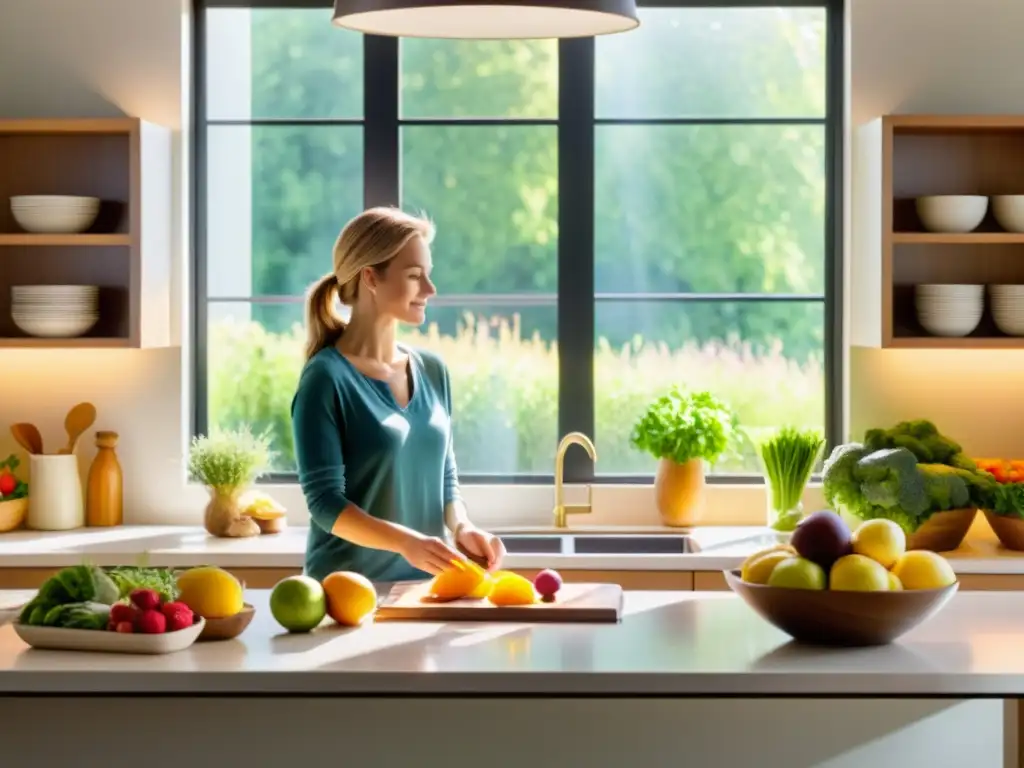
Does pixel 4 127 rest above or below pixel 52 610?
above

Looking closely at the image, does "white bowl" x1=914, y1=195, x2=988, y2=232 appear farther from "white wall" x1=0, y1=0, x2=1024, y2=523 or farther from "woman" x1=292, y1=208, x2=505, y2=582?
"woman" x1=292, y1=208, x2=505, y2=582

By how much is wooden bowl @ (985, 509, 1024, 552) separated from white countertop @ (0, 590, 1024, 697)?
1580 millimetres

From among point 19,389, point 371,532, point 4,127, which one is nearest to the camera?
point 371,532

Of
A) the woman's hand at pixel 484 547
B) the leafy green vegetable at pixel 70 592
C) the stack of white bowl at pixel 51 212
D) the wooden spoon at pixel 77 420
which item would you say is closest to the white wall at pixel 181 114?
the wooden spoon at pixel 77 420

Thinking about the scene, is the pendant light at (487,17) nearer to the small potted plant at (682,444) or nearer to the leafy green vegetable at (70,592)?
the leafy green vegetable at (70,592)

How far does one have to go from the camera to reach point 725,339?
4.91m

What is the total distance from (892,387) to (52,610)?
299 cm

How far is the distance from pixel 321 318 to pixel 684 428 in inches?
61.2

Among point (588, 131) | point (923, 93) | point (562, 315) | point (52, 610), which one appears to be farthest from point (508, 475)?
point (52, 610)

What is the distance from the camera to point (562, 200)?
488 cm

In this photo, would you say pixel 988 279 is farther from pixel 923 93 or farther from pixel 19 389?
pixel 19 389

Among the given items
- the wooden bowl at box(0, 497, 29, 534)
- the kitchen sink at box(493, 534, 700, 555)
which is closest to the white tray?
the kitchen sink at box(493, 534, 700, 555)

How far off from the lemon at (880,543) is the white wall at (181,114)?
7.21ft

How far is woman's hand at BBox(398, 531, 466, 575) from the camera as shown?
292 cm
